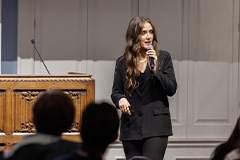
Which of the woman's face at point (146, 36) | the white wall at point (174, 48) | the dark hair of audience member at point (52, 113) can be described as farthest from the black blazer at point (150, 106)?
the white wall at point (174, 48)

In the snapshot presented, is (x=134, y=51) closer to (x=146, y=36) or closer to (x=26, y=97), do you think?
(x=146, y=36)

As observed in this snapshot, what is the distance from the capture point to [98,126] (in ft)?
6.70

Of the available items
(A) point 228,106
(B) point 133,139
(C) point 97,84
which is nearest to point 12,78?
(B) point 133,139

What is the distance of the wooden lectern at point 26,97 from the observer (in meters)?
4.14

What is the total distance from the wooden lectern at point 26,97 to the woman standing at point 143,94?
39cm

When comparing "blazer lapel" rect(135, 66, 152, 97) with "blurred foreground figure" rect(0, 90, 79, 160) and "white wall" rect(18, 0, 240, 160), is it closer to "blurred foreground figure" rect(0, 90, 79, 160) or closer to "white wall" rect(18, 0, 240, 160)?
"blurred foreground figure" rect(0, 90, 79, 160)

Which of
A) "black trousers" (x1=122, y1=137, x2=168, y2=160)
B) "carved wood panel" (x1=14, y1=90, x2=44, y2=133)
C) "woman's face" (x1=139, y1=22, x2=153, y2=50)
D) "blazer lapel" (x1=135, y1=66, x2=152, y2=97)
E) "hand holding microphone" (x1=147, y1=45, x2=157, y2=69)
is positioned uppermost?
"woman's face" (x1=139, y1=22, x2=153, y2=50)

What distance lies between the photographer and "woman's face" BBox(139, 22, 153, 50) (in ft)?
12.5

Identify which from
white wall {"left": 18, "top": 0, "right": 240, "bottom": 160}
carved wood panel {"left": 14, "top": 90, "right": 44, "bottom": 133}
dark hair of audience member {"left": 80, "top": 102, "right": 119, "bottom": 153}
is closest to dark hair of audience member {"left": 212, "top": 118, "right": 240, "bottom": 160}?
dark hair of audience member {"left": 80, "top": 102, "right": 119, "bottom": 153}

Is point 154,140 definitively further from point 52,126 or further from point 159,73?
point 52,126

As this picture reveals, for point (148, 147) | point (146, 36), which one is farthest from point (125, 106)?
point (146, 36)

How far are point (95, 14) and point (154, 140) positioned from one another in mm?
2362

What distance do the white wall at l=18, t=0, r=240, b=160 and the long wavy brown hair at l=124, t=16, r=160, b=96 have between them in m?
1.87

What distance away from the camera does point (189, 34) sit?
581cm
